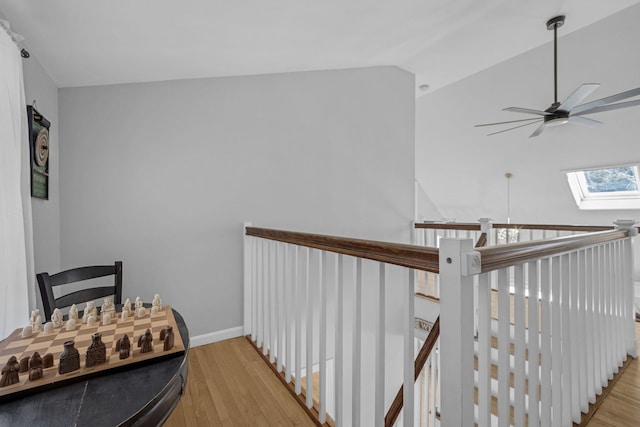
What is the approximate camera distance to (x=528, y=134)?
4535 millimetres

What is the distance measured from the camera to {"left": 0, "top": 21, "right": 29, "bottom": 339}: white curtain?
134 cm

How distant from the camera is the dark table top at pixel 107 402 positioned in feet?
2.22

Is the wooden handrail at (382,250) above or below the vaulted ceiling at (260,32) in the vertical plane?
below

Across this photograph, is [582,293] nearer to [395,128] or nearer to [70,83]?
[395,128]

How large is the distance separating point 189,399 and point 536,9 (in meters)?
3.96

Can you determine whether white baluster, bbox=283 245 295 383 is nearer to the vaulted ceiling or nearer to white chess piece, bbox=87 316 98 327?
white chess piece, bbox=87 316 98 327

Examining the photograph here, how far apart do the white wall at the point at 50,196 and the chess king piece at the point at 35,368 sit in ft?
3.58

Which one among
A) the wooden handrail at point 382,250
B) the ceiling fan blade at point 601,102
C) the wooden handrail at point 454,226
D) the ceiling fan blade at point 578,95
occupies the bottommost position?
the wooden handrail at point 454,226

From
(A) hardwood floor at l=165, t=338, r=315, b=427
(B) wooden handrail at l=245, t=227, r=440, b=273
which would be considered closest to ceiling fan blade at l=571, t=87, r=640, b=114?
(B) wooden handrail at l=245, t=227, r=440, b=273

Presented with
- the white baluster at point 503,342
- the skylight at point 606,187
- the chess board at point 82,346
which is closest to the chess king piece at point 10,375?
the chess board at point 82,346

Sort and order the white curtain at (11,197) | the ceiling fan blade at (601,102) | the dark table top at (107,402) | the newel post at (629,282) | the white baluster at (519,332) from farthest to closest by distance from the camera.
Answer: the ceiling fan blade at (601,102) < the newel post at (629,282) < the white curtain at (11,197) < the white baluster at (519,332) < the dark table top at (107,402)

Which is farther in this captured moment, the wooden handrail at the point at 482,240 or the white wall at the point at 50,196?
the wooden handrail at the point at 482,240

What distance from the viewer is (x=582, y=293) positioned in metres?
1.45

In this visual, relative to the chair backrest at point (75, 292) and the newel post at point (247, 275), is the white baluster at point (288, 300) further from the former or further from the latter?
the chair backrest at point (75, 292)
